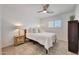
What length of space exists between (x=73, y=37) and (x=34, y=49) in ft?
2.17

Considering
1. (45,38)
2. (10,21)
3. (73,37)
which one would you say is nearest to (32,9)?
(10,21)

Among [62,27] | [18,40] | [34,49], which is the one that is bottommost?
[34,49]

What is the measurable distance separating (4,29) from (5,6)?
36 centimetres

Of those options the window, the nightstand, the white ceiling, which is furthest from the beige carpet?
the white ceiling

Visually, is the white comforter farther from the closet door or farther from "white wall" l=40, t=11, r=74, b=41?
the closet door

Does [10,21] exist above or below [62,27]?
above

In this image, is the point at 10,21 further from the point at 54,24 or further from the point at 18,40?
the point at 54,24

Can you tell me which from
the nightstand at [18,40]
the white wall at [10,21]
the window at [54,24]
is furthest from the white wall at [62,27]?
the nightstand at [18,40]

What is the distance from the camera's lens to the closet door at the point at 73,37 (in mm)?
1647

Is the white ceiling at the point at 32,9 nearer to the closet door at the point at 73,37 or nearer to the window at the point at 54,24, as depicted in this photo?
the window at the point at 54,24

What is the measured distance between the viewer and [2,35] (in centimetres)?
165

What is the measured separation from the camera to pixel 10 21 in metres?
1.66
